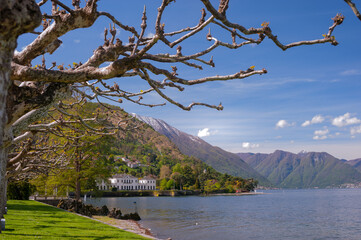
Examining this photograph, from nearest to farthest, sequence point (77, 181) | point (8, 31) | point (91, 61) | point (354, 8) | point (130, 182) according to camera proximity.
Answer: point (8, 31) < point (354, 8) < point (91, 61) < point (77, 181) < point (130, 182)

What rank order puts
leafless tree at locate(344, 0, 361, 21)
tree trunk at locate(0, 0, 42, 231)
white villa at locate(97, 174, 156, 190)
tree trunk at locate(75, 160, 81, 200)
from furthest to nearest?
white villa at locate(97, 174, 156, 190) → tree trunk at locate(75, 160, 81, 200) → leafless tree at locate(344, 0, 361, 21) → tree trunk at locate(0, 0, 42, 231)

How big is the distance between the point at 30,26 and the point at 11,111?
9.00 ft

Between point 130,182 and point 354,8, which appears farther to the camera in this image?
point 130,182

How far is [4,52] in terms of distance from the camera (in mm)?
3918

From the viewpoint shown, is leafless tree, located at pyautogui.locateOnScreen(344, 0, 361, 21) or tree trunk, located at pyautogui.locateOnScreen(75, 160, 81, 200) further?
tree trunk, located at pyautogui.locateOnScreen(75, 160, 81, 200)

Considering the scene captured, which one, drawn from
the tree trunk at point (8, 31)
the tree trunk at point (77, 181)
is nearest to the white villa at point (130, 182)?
the tree trunk at point (77, 181)

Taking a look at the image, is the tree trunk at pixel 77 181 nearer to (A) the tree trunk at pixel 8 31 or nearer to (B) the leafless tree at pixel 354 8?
(A) the tree trunk at pixel 8 31

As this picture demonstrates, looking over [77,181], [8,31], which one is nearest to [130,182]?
[77,181]

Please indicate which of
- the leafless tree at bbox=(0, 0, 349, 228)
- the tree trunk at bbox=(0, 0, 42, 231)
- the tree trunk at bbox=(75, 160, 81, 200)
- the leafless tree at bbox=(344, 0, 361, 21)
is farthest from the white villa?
the leafless tree at bbox=(344, 0, 361, 21)

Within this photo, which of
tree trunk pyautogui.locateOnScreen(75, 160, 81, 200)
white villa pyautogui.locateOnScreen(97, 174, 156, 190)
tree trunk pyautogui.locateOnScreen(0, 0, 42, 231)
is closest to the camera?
tree trunk pyautogui.locateOnScreen(0, 0, 42, 231)

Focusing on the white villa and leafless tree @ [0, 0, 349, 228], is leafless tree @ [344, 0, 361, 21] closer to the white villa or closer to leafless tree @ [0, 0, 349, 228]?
leafless tree @ [0, 0, 349, 228]

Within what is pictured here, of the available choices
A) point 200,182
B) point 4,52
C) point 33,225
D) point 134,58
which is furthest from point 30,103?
point 200,182

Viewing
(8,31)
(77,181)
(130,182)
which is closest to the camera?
(8,31)

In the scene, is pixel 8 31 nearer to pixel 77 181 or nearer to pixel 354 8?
pixel 354 8
